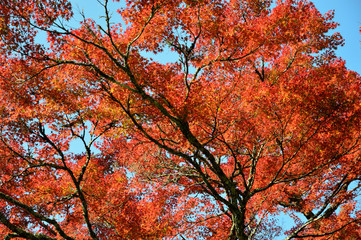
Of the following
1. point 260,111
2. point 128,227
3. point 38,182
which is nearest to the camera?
A: point 260,111

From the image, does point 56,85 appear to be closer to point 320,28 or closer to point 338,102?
point 338,102

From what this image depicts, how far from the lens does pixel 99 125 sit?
41.4ft

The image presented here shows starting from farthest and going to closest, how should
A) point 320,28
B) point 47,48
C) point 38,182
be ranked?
point 320,28 → point 38,182 → point 47,48

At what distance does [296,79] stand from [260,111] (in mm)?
1717

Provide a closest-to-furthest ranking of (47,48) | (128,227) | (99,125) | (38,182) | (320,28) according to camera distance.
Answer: (47,48) → (99,125) → (128,227) → (38,182) → (320,28)

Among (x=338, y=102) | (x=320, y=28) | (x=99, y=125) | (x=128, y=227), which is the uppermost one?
(x=320, y=28)

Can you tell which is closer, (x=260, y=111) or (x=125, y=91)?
(x=125, y=91)

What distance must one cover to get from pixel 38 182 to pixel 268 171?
12156mm

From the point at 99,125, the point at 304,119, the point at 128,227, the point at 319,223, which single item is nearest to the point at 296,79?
the point at 304,119

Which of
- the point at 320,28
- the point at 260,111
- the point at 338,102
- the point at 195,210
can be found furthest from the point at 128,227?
the point at 320,28

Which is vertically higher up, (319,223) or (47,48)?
(47,48)

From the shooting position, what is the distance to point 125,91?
954 cm

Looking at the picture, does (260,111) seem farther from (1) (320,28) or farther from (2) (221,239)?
(1) (320,28)

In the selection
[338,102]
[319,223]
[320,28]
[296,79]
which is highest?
[320,28]
